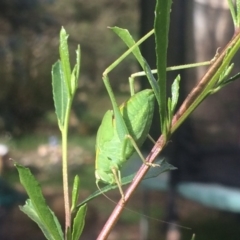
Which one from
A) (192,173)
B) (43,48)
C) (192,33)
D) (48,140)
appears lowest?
(48,140)

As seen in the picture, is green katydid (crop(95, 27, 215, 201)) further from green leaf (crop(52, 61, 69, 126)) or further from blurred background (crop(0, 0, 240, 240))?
blurred background (crop(0, 0, 240, 240))

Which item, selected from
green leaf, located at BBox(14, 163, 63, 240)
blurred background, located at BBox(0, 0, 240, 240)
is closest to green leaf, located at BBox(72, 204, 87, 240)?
green leaf, located at BBox(14, 163, 63, 240)

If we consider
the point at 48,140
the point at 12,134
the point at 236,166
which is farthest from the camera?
the point at 48,140

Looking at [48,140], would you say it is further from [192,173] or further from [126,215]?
[192,173]

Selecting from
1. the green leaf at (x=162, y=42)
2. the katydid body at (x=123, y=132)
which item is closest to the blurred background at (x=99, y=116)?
the katydid body at (x=123, y=132)

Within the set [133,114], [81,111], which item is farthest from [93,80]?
[133,114]

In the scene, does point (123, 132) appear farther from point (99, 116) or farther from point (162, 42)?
point (99, 116)

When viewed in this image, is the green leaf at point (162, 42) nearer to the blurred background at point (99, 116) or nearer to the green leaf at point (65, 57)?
the green leaf at point (65, 57)
